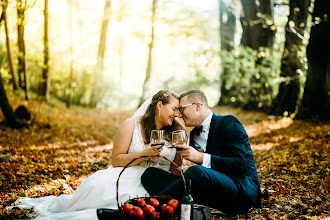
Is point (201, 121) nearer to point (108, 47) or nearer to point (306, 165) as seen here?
point (306, 165)

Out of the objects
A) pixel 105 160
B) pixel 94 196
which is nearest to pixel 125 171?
pixel 94 196

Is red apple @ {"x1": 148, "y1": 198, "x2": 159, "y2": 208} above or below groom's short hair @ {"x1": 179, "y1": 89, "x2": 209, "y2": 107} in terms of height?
below

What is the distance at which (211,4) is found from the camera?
22453 mm

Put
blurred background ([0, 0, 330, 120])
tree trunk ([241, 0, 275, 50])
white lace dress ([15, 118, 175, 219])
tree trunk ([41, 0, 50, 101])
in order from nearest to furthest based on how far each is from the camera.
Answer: white lace dress ([15, 118, 175, 219]) → blurred background ([0, 0, 330, 120]) → tree trunk ([41, 0, 50, 101]) → tree trunk ([241, 0, 275, 50])

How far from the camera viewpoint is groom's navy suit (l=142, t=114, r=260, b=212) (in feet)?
12.9

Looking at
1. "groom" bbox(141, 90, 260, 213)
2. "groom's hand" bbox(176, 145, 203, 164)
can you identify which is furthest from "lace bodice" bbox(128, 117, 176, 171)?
"groom's hand" bbox(176, 145, 203, 164)

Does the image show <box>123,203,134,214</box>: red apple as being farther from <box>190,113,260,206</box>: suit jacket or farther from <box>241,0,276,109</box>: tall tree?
<box>241,0,276,109</box>: tall tree

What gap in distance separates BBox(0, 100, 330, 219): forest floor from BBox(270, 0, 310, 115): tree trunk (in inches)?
30.5

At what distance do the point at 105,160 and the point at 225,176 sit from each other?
4688 millimetres

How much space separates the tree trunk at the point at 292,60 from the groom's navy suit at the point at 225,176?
26.0 feet

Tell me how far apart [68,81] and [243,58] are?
30.7 ft

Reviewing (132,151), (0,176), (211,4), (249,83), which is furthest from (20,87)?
(211,4)

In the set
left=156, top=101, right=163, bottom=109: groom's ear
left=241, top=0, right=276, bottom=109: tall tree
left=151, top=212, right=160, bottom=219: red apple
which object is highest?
left=241, top=0, right=276, bottom=109: tall tree

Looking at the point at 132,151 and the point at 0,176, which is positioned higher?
the point at 132,151
